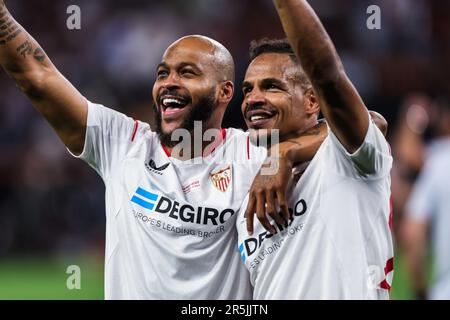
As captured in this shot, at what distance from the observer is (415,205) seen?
6727 mm

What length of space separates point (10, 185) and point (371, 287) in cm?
1223

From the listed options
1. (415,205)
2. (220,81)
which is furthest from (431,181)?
(220,81)

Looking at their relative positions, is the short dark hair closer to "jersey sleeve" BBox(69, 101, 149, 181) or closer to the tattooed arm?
"jersey sleeve" BBox(69, 101, 149, 181)

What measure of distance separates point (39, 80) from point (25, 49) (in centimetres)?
18

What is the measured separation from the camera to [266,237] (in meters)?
4.07

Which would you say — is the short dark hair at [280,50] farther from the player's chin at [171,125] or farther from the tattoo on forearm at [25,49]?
the tattoo on forearm at [25,49]

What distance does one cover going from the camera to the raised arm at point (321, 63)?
3.63 meters

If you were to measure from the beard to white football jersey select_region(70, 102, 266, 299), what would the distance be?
90 mm

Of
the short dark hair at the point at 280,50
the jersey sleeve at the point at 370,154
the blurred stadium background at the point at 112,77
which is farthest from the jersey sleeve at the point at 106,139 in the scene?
the blurred stadium background at the point at 112,77

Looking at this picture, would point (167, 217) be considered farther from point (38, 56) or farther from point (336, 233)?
point (38, 56)

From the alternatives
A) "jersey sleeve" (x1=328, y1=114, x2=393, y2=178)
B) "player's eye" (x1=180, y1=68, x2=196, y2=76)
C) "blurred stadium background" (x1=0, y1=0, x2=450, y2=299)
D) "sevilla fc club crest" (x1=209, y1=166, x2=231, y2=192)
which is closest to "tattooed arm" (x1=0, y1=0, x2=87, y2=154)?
"player's eye" (x1=180, y1=68, x2=196, y2=76)

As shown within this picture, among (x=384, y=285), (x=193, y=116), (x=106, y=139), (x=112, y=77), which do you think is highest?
(x=112, y=77)

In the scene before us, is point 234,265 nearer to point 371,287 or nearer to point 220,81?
point 371,287

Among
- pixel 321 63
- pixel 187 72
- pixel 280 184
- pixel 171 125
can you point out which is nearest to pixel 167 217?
pixel 171 125
